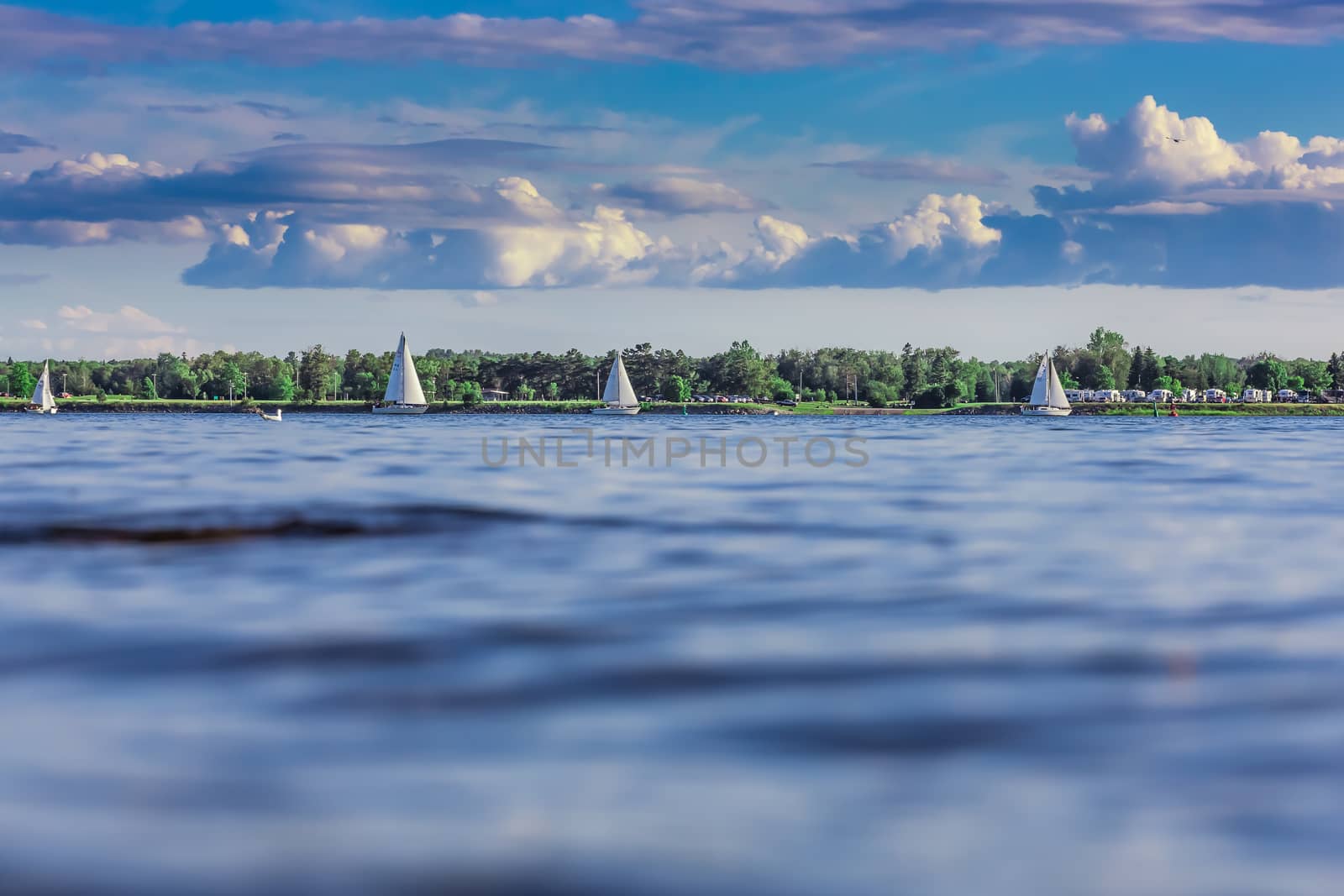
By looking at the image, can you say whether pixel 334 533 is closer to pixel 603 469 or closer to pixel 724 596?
pixel 724 596

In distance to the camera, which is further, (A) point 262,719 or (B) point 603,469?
(B) point 603,469

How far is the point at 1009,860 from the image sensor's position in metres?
10.8

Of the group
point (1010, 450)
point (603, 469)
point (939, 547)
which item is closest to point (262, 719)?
point (939, 547)

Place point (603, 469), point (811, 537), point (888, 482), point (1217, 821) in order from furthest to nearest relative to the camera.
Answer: point (603, 469) < point (888, 482) < point (811, 537) < point (1217, 821)

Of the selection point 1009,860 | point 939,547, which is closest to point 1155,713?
point 1009,860

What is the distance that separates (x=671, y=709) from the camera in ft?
50.7

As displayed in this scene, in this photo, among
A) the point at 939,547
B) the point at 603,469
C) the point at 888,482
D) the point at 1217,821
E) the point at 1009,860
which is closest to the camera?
the point at 1009,860

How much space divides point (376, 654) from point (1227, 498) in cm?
3873

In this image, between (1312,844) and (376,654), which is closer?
(1312,844)

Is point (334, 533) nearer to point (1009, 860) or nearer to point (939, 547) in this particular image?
point (939, 547)

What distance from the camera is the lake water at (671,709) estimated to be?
10812 millimetres

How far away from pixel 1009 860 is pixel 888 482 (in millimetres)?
45650

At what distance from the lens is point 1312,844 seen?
36.1 ft

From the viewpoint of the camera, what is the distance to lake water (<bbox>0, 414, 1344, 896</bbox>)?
1081cm
